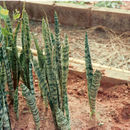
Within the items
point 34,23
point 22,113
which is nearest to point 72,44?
point 34,23

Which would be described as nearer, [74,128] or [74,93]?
[74,128]

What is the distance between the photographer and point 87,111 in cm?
205

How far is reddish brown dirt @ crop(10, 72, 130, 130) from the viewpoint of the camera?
192 cm

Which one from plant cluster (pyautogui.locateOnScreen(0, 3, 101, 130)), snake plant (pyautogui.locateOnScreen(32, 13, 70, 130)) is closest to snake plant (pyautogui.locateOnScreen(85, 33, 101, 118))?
plant cluster (pyautogui.locateOnScreen(0, 3, 101, 130))

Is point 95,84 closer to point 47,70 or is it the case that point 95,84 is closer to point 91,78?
point 91,78

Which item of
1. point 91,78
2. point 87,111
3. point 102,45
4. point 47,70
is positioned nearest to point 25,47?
Result: point 47,70

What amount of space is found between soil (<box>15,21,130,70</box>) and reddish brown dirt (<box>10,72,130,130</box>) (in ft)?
2.47

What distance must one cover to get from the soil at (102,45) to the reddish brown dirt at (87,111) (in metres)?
0.75

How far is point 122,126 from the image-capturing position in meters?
1.94

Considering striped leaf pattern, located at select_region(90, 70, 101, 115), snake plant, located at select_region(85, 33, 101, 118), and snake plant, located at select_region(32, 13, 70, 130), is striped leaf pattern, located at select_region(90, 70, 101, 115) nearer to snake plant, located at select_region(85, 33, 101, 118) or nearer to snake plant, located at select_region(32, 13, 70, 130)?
snake plant, located at select_region(85, 33, 101, 118)

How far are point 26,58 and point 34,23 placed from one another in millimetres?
2262

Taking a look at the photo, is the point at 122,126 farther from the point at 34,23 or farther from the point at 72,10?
the point at 34,23

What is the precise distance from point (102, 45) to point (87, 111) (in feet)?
5.03

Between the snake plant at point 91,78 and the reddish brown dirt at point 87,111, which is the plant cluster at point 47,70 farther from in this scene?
the reddish brown dirt at point 87,111
